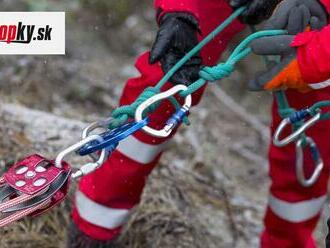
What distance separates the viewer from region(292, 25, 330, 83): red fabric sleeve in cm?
163

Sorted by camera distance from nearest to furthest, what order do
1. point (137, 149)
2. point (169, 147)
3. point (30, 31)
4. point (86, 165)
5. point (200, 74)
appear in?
point (86, 165) < point (200, 74) < point (137, 149) < point (30, 31) < point (169, 147)

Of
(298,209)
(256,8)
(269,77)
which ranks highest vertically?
(256,8)

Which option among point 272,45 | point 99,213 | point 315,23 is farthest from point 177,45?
point 99,213

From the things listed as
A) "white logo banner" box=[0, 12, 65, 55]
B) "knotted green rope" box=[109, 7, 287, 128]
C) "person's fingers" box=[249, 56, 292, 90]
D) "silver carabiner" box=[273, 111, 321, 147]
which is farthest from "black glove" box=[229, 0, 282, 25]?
"white logo banner" box=[0, 12, 65, 55]

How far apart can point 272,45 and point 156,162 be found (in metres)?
0.53

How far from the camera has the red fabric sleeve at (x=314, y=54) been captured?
1.63 meters

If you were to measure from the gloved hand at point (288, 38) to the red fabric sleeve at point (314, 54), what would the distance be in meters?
0.02

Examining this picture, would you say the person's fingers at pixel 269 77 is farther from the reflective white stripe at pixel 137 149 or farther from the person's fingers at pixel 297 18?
the reflective white stripe at pixel 137 149

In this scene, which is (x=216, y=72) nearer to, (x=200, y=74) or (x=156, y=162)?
(x=200, y=74)

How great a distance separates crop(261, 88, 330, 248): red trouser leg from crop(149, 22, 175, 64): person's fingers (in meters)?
0.46

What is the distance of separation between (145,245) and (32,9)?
1.42 metres

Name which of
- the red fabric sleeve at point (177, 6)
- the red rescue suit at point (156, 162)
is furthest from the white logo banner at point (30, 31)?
the red fabric sleeve at point (177, 6)

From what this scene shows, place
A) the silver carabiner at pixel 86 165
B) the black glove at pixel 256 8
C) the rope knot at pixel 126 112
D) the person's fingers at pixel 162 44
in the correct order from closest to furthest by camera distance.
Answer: the silver carabiner at pixel 86 165, the rope knot at pixel 126 112, the person's fingers at pixel 162 44, the black glove at pixel 256 8

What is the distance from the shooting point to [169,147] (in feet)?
9.37
